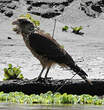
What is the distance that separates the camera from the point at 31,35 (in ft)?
21.6

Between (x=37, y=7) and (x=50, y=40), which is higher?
(x=50, y=40)

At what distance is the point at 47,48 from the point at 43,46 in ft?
0.27

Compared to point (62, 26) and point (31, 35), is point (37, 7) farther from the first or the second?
point (31, 35)

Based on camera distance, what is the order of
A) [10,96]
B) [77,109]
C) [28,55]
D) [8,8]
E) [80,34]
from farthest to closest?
[8,8], [80,34], [28,55], [10,96], [77,109]

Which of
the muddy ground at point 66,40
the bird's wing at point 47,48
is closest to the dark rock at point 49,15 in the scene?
the muddy ground at point 66,40

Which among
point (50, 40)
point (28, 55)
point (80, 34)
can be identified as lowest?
point (80, 34)

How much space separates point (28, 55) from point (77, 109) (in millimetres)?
11945

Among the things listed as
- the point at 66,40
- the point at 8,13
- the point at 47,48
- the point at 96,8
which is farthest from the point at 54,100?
the point at 96,8

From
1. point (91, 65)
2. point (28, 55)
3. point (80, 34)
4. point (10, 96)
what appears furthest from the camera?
point (80, 34)

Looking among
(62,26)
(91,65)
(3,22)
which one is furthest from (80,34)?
(91,65)

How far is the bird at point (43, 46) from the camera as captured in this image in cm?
646

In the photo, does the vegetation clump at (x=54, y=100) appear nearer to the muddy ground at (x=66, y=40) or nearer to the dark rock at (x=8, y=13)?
the muddy ground at (x=66, y=40)

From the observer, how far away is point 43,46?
662 cm

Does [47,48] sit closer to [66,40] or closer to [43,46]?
[43,46]
